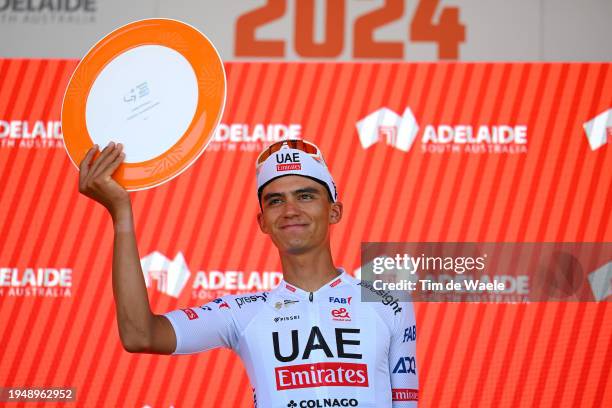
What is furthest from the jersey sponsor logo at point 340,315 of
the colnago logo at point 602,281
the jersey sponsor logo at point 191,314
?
the colnago logo at point 602,281

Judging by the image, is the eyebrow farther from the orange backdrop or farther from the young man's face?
the orange backdrop

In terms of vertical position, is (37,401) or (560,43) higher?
(560,43)

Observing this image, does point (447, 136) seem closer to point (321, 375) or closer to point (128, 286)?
point (321, 375)

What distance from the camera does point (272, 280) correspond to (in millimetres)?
3295

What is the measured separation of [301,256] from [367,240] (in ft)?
4.76

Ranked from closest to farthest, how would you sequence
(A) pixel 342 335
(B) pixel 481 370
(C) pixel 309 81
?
(A) pixel 342 335
(B) pixel 481 370
(C) pixel 309 81

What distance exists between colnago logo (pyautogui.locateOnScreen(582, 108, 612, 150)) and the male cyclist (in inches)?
71.9

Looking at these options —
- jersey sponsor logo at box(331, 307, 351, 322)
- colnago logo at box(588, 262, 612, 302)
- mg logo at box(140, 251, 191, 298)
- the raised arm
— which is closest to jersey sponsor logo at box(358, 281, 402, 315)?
jersey sponsor logo at box(331, 307, 351, 322)

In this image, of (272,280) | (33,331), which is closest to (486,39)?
(272,280)

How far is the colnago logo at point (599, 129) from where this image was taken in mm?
3367

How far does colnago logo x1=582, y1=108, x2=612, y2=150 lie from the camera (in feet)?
11.0

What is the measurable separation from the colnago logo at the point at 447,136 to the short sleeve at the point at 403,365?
1.59 metres

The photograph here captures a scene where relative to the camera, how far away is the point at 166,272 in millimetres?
3318

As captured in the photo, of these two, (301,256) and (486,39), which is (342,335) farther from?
(486,39)
